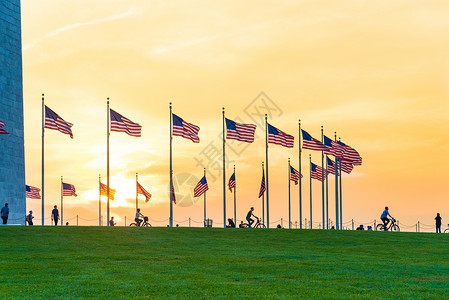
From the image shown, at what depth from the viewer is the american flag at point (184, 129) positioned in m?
48.7

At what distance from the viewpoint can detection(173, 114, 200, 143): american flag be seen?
160ft

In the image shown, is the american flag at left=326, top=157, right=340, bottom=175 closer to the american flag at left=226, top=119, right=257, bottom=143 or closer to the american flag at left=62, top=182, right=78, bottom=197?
the american flag at left=226, top=119, right=257, bottom=143

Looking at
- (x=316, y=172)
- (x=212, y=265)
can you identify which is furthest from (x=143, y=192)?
(x=212, y=265)

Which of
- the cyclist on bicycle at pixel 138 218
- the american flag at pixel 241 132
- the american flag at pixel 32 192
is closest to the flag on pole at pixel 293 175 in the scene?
the american flag at pixel 241 132

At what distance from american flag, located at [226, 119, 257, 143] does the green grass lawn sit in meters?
13.9

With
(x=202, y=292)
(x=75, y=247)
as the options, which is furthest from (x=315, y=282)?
(x=75, y=247)

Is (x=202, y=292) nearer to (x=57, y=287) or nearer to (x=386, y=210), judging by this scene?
(x=57, y=287)

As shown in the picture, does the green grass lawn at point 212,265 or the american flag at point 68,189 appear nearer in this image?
the green grass lawn at point 212,265

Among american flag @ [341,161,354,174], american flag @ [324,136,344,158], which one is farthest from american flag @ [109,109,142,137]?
american flag @ [341,161,354,174]

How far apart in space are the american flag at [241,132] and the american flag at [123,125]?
8099 mm

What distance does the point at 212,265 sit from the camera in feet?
73.2

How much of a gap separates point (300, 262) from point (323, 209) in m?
43.7

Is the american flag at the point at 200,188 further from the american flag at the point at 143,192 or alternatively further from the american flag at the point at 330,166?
the american flag at the point at 330,166

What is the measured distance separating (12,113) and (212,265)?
36985 mm
